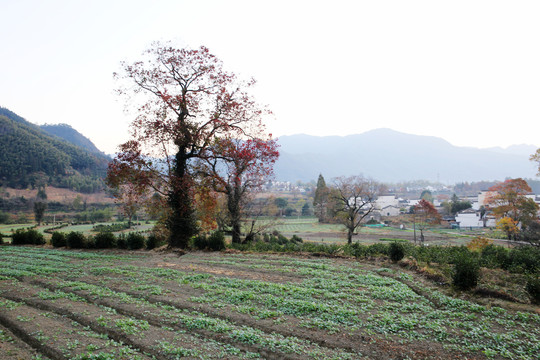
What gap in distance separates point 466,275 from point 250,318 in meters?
5.79

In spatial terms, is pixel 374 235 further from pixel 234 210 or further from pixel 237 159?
pixel 237 159

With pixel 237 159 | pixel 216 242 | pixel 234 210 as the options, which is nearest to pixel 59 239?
pixel 216 242

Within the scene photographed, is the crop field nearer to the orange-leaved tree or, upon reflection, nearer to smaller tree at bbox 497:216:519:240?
smaller tree at bbox 497:216:519:240

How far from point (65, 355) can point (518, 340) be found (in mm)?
7757

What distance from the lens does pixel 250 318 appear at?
6.97m

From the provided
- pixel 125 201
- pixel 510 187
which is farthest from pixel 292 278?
pixel 510 187

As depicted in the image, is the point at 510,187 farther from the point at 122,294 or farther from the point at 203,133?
the point at 122,294

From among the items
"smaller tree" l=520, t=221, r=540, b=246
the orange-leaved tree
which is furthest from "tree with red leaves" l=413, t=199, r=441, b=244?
"smaller tree" l=520, t=221, r=540, b=246

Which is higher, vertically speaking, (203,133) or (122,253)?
(203,133)

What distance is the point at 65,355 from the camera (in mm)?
5316

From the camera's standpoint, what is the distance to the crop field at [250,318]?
5.59 m

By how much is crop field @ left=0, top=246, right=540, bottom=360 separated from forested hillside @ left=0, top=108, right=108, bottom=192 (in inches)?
3869

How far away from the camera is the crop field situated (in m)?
5.59

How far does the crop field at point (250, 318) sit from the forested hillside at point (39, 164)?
9828 centimetres
